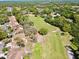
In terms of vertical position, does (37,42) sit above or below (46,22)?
above

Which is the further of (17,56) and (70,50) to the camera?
(70,50)

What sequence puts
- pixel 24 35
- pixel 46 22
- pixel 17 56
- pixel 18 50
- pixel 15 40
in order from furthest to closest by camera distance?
1. pixel 46 22
2. pixel 24 35
3. pixel 15 40
4. pixel 18 50
5. pixel 17 56

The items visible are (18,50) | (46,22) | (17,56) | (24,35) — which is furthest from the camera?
(46,22)

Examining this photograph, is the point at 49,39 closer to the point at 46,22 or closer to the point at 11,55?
the point at 11,55

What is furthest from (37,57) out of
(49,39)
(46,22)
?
(46,22)

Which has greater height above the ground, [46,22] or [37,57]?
[37,57]

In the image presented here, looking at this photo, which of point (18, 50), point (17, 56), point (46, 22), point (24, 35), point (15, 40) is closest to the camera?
point (17, 56)

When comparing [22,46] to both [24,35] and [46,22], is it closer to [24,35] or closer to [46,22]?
[24,35]

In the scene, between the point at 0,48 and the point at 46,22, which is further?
the point at 46,22

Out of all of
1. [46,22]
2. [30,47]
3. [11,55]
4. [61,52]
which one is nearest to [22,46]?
[30,47]
